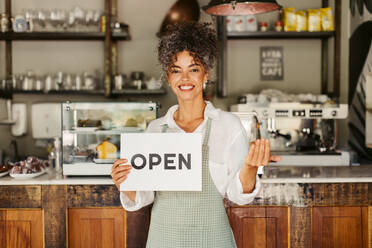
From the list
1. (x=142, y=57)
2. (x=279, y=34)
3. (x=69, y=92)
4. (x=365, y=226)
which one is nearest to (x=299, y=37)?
(x=279, y=34)

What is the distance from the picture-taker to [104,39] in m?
3.80

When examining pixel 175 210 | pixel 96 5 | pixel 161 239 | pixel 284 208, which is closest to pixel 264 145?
pixel 175 210

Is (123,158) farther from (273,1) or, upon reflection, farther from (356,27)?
(356,27)

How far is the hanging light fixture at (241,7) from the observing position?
229cm

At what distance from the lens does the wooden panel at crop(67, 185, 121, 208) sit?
2395 mm

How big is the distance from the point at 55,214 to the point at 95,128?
0.61 metres

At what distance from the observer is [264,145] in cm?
123

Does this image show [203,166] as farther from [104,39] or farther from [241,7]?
[104,39]

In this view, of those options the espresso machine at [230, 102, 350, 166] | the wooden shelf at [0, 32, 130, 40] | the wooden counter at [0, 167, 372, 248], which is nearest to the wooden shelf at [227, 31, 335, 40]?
the espresso machine at [230, 102, 350, 166]

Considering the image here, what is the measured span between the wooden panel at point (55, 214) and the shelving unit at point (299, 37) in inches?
80.9

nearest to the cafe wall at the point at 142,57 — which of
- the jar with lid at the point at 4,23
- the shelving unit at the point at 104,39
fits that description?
the shelving unit at the point at 104,39

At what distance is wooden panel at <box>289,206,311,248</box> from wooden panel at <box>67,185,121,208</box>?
113 centimetres

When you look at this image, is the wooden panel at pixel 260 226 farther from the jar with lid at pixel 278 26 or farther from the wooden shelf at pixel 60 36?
the wooden shelf at pixel 60 36

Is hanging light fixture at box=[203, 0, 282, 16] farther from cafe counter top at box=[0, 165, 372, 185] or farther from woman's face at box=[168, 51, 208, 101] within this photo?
cafe counter top at box=[0, 165, 372, 185]
